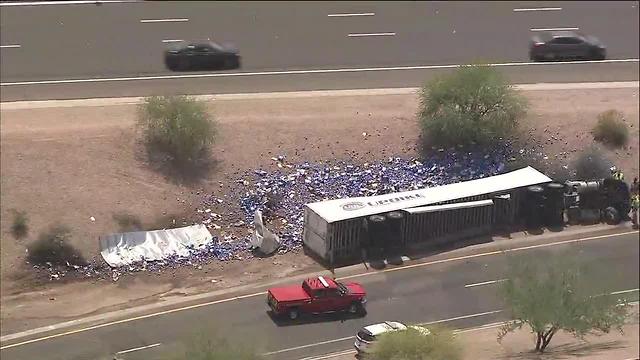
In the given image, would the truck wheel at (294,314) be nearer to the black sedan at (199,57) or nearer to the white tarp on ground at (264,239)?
the white tarp on ground at (264,239)

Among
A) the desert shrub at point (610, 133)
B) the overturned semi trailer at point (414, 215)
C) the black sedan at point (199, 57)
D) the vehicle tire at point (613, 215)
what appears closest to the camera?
the overturned semi trailer at point (414, 215)

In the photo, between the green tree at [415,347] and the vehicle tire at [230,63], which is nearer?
the green tree at [415,347]

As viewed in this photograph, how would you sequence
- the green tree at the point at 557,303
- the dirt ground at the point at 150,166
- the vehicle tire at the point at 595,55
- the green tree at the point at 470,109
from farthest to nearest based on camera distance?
the vehicle tire at the point at 595,55 → the green tree at the point at 470,109 → the dirt ground at the point at 150,166 → the green tree at the point at 557,303

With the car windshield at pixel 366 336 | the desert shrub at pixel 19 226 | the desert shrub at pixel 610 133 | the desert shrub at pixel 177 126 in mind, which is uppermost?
the desert shrub at pixel 177 126

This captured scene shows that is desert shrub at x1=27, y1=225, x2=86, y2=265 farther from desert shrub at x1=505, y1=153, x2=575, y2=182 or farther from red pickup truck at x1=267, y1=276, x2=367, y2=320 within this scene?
desert shrub at x1=505, y1=153, x2=575, y2=182

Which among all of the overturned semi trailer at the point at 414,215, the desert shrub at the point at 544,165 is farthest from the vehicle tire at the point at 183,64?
the desert shrub at the point at 544,165

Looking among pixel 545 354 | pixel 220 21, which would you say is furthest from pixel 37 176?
pixel 545 354

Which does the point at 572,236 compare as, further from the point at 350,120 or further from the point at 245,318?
the point at 245,318
